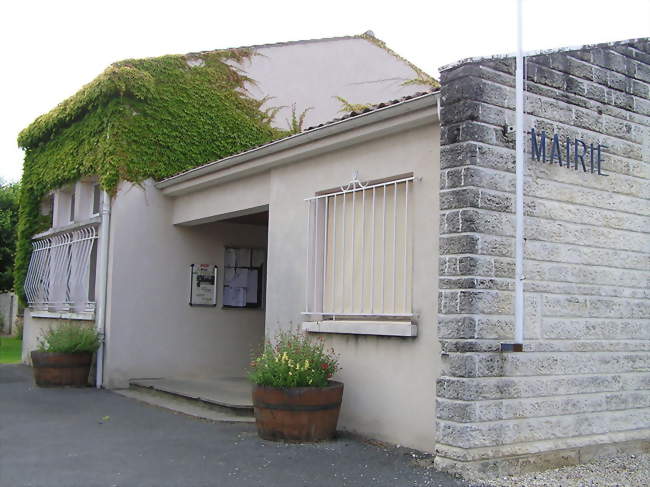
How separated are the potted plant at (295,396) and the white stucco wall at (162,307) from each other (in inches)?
181

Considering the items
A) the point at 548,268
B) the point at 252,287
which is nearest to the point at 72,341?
the point at 252,287

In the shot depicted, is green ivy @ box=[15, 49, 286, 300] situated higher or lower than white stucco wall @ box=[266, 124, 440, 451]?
higher

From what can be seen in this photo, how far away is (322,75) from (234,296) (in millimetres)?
4624

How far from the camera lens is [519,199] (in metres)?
6.11

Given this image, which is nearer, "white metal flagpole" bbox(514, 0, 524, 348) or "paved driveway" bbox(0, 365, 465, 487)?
"paved driveway" bbox(0, 365, 465, 487)

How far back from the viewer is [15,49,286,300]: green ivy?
11.4 metres

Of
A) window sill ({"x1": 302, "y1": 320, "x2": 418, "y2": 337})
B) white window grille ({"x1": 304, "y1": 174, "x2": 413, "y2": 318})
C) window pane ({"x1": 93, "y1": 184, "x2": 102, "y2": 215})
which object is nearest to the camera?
window sill ({"x1": 302, "y1": 320, "x2": 418, "y2": 337})

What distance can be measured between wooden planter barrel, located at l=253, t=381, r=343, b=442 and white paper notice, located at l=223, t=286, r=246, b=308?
5.16 meters

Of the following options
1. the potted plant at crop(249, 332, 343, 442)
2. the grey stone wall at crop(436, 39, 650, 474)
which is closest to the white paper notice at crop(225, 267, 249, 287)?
the potted plant at crop(249, 332, 343, 442)

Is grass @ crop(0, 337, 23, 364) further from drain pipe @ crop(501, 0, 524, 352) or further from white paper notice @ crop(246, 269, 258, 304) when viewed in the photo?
drain pipe @ crop(501, 0, 524, 352)

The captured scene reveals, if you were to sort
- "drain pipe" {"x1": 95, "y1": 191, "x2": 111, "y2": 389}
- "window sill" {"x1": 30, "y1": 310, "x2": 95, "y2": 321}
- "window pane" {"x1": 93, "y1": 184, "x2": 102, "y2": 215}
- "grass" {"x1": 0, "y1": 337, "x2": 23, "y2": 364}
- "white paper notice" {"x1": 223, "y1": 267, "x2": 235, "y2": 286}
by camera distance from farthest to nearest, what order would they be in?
"grass" {"x1": 0, "y1": 337, "x2": 23, "y2": 364} < "window pane" {"x1": 93, "y1": 184, "x2": 102, "y2": 215} < "white paper notice" {"x1": 223, "y1": 267, "x2": 235, "y2": 286} < "window sill" {"x1": 30, "y1": 310, "x2": 95, "y2": 321} < "drain pipe" {"x1": 95, "y1": 191, "x2": 111, "y2": 389}

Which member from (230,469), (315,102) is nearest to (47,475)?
(230,469)

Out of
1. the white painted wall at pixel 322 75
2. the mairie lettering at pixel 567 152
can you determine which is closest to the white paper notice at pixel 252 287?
the white painted wall at pixel 322 75

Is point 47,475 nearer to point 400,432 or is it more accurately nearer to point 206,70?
point 400,432
